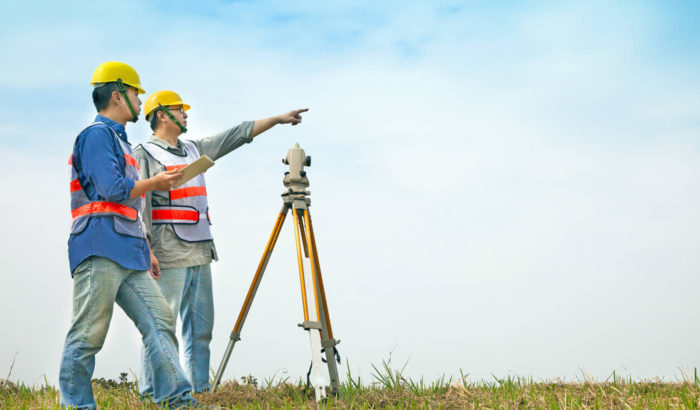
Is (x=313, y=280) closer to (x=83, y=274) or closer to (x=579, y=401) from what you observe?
(x=83, y=274)

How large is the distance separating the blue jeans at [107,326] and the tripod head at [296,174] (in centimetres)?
133

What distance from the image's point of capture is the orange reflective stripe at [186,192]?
17.9 ft

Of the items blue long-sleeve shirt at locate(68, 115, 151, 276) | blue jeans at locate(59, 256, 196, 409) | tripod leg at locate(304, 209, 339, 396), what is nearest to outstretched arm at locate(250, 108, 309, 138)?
tripod leg at locate(304, 209, 339, 396)

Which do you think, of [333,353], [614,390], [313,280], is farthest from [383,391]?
[614,390]

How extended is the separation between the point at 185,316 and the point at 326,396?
162cm

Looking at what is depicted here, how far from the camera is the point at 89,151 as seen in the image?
4223 millimetres

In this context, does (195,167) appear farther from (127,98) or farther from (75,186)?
(75,186)

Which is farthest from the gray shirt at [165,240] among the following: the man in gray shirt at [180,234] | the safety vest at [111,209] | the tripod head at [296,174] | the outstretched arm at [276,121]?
the tripod head at [296,174]

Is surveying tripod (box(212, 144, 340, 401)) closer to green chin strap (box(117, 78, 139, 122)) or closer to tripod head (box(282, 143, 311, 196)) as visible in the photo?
tripod head (box(282, 143, 311, 196))

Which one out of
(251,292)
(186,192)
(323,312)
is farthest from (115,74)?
(323,312)

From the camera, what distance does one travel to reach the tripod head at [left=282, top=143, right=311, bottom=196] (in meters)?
5.12

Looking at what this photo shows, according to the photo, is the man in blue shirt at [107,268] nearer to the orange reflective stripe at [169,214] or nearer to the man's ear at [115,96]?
the man's ear at [115,96]

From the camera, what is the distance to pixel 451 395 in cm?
531

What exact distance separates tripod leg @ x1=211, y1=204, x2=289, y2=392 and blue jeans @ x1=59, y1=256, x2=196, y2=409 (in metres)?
0.79
